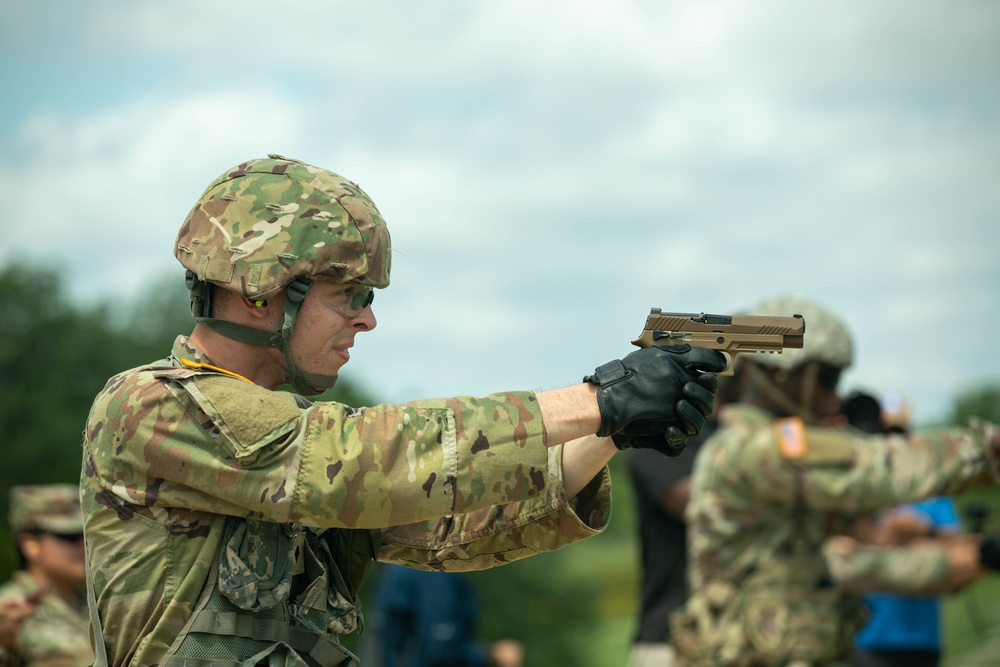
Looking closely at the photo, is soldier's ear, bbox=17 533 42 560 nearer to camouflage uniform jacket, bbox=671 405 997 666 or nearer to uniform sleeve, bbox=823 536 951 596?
camouflage uniform jacket, bbox=671 405 997 666

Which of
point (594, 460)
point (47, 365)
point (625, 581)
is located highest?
point (594, 460)

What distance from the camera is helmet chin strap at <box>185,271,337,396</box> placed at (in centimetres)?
350

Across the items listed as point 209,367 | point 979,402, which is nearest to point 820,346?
point 209,367

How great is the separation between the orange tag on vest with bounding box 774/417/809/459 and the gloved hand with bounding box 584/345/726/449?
11.7 ft

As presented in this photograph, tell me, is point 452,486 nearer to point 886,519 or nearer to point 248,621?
point 248,621

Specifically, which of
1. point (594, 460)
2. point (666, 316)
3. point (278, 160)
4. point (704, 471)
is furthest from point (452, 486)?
point (704, 471)

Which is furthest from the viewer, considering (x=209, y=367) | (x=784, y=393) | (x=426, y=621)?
(x=426, y=621)

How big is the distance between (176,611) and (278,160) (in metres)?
1.40

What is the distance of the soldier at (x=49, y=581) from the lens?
7320 mm

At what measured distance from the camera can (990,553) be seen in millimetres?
7672

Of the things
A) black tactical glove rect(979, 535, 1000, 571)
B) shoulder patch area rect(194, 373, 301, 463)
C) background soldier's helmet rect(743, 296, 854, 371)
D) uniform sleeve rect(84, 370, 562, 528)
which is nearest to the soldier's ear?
background soldier's helmet rect(743, 296, 854, 371)

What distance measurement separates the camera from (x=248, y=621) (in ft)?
10.9

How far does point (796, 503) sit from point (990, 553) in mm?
1598

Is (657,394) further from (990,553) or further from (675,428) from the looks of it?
(990,553)
